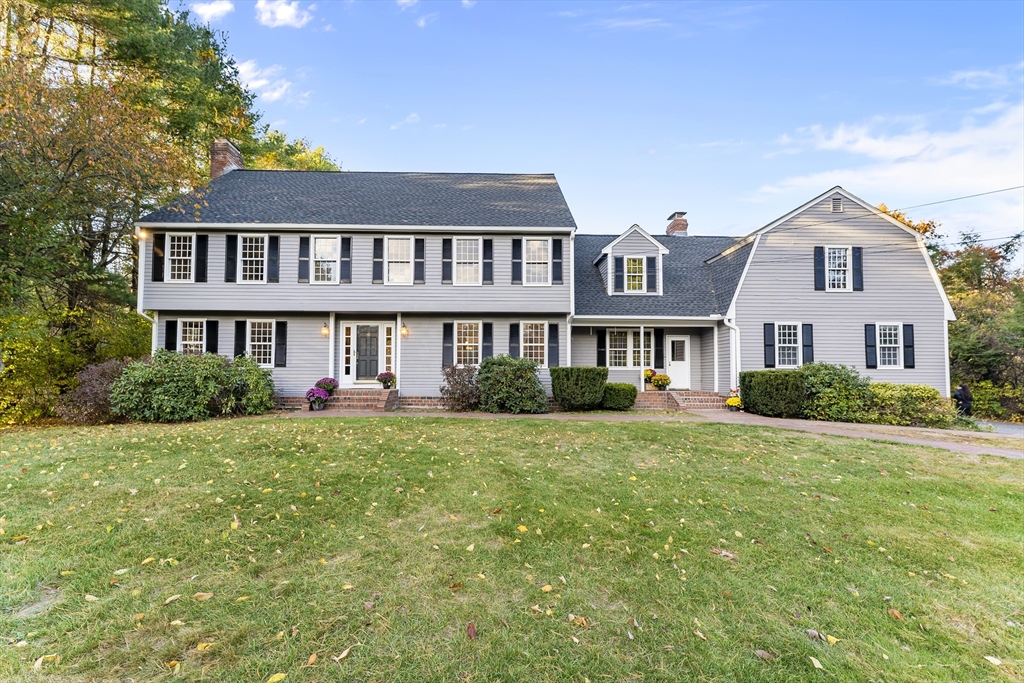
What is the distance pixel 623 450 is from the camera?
766 centimetres

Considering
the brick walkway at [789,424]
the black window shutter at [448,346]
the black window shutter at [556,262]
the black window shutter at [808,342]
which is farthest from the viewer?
the black window shutter at [808,342]

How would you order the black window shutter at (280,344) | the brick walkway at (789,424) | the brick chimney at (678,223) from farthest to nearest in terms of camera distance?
the brick chimney at (678,223) < the black window shutter at (280,344) < the brick walkway at (789,424)

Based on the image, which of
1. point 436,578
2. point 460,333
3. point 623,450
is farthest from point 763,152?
point 436,578

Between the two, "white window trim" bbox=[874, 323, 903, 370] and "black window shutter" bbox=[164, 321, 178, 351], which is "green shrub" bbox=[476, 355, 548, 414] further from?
"white window trim" bbox=[874, 323, 903, 370]

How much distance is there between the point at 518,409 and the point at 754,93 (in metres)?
14.9

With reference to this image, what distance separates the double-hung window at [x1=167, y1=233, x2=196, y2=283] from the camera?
13.9 metres

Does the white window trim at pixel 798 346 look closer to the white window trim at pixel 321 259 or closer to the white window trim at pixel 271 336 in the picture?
the white window trim at pixel 321 259

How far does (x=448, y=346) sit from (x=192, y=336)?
8.63 meters

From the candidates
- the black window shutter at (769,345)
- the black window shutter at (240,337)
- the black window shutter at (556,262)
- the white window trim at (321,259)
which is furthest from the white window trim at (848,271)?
the black window shutter at (240,337)

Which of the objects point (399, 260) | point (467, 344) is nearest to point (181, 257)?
point (399, 260)

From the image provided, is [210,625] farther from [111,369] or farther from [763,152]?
[763,152]

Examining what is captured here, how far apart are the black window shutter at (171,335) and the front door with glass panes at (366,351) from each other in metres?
5.81

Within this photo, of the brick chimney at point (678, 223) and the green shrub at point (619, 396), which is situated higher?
the brick chimney at point (678, 223)

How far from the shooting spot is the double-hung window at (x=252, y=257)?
1411 cm
